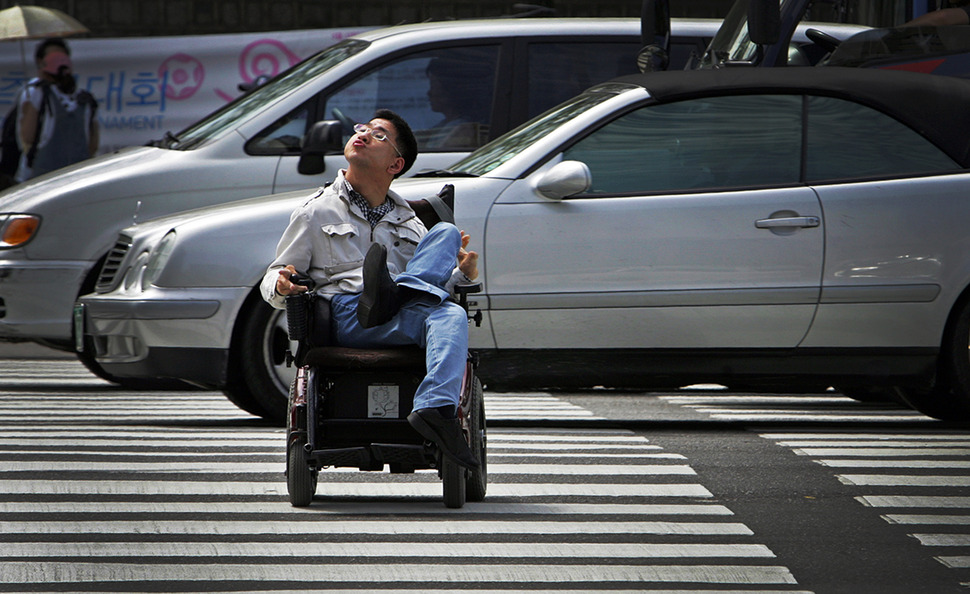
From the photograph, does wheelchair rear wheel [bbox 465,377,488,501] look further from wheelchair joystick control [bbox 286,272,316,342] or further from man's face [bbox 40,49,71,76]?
man's face [bbox 40,49,71,76]

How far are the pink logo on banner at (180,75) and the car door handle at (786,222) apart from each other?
947 centimetres

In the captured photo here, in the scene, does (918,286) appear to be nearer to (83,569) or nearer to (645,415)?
(645,415)

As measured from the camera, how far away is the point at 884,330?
27.9 ft

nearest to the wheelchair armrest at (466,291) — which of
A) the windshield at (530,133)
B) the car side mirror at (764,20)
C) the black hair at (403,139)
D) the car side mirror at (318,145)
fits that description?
the black hair at (403,139)

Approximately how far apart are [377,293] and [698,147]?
2979mm

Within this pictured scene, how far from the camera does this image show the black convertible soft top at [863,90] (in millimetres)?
8688

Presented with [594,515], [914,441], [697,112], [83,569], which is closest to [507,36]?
[697,112]

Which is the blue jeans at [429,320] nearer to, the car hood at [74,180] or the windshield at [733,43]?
the windshield at [733,43]

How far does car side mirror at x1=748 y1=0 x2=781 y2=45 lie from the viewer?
939 centimetres

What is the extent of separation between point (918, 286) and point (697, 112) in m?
1.29

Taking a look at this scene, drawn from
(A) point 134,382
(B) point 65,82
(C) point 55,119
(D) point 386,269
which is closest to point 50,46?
(B) point 65,82

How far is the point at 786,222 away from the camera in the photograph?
8406mm

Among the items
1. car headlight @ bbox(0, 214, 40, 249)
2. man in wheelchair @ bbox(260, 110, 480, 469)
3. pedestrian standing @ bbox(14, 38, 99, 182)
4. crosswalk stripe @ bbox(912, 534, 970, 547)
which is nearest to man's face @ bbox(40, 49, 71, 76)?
pedestrian standing @ bbox(14, 38, 99, 182)

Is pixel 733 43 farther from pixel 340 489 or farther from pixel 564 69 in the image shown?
pixel 340 489
